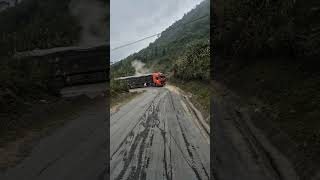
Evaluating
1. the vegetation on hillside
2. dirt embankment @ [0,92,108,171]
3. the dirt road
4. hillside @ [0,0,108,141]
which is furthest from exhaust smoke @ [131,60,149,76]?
the dirt road

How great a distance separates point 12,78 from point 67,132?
751 cm

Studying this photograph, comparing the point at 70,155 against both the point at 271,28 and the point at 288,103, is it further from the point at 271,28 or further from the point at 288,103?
the point at 271,28

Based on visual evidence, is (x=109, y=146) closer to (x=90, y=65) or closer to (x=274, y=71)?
(x=274, y=71)

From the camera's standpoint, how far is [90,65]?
32.3 metres

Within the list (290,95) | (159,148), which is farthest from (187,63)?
(159,148)

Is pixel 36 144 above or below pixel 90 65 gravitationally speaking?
below

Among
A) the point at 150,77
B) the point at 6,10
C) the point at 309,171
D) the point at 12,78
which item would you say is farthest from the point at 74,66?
the point at 150,77

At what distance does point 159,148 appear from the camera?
13.7m

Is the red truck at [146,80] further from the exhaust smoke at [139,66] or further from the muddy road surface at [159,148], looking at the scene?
the exhaust smoke at [139,66]

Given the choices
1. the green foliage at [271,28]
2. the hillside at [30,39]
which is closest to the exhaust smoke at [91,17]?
the hillside at [30,39]

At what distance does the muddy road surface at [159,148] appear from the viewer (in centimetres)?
1080

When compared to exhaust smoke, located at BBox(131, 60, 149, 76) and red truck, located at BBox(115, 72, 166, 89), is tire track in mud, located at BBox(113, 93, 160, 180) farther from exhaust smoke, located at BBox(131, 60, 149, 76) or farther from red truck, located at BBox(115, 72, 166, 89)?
exhaust smoke, located at BBox(131, 60, 149, 76)

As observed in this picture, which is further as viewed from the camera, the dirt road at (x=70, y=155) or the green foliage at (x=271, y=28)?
the green foliage at (x=271, y=28)

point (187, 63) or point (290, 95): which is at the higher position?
point (187, 63)
